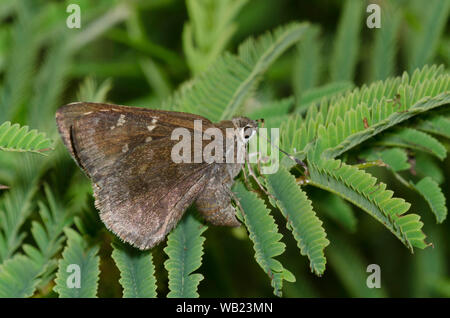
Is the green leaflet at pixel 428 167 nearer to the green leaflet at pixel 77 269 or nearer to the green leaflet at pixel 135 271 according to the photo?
the green leaflet at pixel 135 271

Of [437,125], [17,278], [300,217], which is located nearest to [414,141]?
[437,125]

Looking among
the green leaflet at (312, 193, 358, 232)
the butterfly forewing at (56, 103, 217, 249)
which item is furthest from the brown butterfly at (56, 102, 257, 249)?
the green leaflet at (312, 193, 358, 232)

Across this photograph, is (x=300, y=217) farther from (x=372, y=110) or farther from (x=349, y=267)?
(x=349, y=267)

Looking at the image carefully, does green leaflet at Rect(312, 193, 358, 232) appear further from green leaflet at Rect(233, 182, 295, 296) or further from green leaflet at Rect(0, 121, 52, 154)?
green leaflet at Rect(0, 121, 52, 154)

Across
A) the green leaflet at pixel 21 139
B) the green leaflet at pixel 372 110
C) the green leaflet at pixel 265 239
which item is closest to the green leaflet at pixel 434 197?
the green leaflet at pixel 372 110
